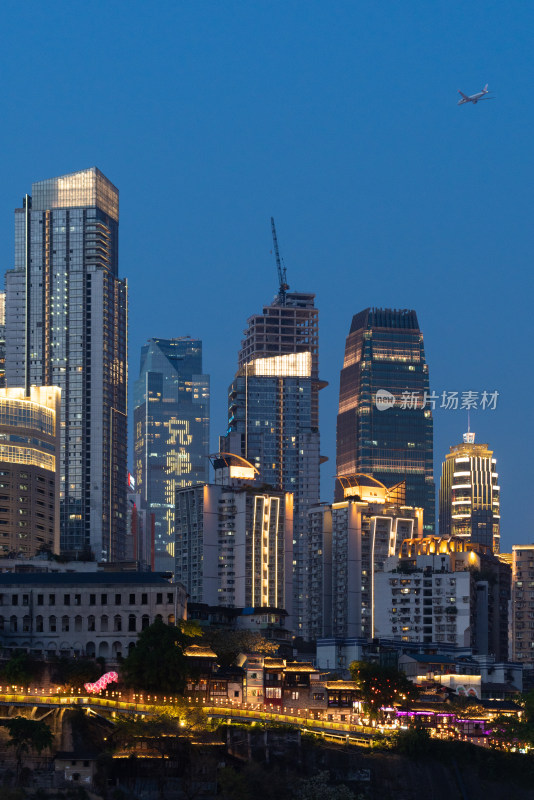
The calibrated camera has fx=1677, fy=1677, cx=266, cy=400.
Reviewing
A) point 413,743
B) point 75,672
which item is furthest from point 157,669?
point 413,743

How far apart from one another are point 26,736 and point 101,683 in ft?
51.6

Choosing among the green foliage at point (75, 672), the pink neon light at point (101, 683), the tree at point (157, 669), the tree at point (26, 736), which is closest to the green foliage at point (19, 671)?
the green foliage at point (75, 672)

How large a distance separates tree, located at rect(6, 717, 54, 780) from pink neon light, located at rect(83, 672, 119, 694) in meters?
11.1

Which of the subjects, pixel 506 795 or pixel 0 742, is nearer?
pixel 0 742

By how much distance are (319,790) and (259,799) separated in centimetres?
664

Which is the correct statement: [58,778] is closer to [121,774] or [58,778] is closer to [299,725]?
[121,774]

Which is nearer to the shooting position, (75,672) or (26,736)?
(26,736)

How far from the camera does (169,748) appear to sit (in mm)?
184000

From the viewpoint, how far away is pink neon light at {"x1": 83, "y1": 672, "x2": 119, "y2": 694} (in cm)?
19088

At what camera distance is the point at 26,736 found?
17838 cm

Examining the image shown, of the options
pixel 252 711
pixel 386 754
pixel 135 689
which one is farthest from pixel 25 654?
pixel 386 754

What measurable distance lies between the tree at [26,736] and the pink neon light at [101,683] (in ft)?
36.5

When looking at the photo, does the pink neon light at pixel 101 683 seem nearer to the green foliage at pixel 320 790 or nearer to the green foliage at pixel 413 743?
the green foliage at pixel 320 790

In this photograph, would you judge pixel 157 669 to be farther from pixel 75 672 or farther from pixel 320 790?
pixel 320 790
